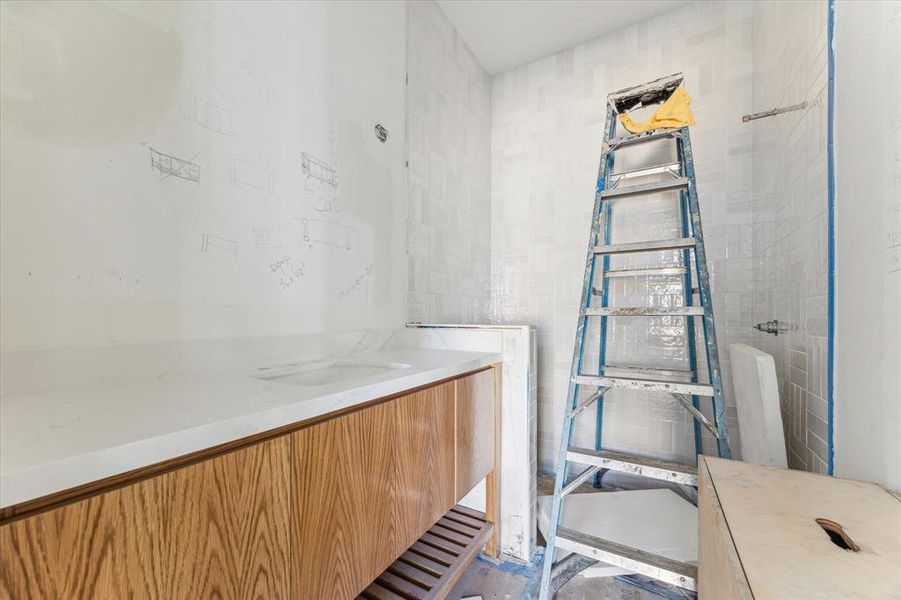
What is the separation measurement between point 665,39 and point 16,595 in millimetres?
3070

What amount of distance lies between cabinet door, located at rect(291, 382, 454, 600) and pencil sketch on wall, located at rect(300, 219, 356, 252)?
71cm

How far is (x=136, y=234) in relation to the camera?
0.89 m

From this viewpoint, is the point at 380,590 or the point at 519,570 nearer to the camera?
the point at 380,590

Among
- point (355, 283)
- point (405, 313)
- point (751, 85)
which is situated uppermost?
point (751, 85)

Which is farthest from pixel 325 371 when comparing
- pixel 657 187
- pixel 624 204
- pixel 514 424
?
pixel 624 204

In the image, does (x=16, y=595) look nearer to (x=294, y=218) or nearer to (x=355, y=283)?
(x=294, y=218)

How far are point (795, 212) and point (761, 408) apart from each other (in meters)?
0.74

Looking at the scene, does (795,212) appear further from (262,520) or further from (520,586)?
(262,520)

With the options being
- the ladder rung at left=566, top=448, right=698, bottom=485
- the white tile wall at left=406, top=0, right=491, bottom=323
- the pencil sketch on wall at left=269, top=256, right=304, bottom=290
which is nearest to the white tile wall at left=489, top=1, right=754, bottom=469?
the white tile wall at left=406, top=0, right=491, bottom=323

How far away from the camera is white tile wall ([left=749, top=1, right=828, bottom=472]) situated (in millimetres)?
1085

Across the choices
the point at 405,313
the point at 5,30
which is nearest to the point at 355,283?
the point at 405,313

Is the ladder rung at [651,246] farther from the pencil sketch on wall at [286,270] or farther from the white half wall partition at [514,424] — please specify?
the pencil sketch on wall at [286,270]

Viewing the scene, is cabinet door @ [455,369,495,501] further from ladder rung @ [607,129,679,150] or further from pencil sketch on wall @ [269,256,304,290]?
ladder rung @ [607,129,679,150]

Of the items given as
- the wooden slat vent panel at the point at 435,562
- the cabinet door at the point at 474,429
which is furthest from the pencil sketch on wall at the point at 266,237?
the wooden slat vent panel at the point at 435,562
